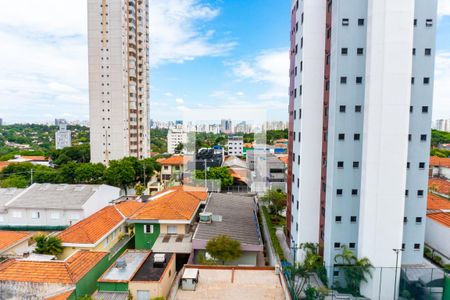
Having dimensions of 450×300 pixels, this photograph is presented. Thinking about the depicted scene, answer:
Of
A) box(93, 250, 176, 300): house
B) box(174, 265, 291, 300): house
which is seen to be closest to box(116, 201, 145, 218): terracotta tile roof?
box(93, 250, 176, 300): house

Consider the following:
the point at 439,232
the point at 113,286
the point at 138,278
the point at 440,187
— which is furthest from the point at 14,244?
the point at 440,187

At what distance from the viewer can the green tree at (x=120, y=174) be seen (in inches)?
1296

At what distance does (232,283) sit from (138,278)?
4.17 meters

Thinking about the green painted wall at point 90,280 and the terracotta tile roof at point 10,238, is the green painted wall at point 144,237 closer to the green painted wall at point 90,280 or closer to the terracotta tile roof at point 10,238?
the green painted wall at point 90,280

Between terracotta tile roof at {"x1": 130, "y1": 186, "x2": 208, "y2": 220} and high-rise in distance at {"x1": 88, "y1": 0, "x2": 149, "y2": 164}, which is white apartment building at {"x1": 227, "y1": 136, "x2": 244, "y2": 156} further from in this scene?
terracotta tile roof at {"x1": 130, "y1": 186, "x2": 208, "y2": 220}

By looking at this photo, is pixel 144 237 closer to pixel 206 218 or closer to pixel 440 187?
pixel 206 218

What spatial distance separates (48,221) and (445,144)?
85226 mm

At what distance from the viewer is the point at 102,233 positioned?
16.8 meters

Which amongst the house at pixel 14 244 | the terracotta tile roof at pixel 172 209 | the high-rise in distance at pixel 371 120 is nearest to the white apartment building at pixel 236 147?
the terracotta tile roof at pixel 172 209

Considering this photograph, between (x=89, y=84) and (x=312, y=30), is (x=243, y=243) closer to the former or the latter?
(x=312, y=30)

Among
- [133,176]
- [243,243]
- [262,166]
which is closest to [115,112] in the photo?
[133,176]

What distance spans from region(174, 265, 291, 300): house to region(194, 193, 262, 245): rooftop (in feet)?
7.22

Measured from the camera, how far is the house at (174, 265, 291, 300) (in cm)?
1184

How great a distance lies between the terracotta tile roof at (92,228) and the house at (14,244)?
11.1 ft
